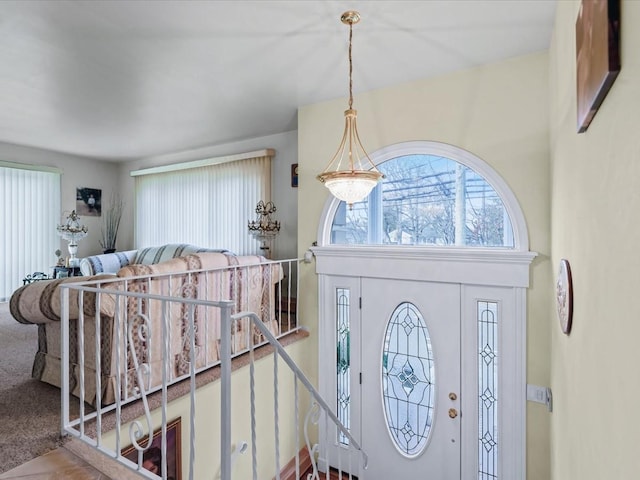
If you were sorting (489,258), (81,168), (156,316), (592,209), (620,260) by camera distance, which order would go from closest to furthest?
(620,260)
(592,209)
(156,316)
(489,258)
(81,168)

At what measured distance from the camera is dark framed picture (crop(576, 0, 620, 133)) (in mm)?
669

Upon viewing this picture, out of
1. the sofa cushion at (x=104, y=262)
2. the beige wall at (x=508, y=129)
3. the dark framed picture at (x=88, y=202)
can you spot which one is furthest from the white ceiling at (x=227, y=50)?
the dark framed picture at (x=88, y=202)

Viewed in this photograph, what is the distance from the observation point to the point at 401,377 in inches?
110

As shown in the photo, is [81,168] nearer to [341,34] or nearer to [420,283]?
[341,34]

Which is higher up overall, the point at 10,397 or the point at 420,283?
the point at 420,283

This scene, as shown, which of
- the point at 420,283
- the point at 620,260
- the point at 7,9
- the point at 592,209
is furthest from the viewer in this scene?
the point at 420,283

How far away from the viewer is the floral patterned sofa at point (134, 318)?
189 cm

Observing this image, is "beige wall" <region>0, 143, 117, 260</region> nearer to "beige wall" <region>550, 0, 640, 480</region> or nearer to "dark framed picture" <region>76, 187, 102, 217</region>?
"dark framed picture" <region>76, 187, 102, 217</region>

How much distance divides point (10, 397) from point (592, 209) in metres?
3.06

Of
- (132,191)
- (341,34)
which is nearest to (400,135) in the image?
(341,34)

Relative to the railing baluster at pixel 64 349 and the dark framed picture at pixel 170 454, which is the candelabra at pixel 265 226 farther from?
the railing baluster at pixel 64 349

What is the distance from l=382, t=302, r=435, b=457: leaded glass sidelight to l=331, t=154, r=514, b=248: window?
639 millimetres

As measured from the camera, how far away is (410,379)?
9.01 ft

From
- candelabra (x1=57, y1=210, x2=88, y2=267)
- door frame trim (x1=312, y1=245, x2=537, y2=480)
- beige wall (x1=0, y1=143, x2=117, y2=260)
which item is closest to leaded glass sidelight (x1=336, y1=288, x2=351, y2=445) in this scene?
door frame trim (x1=312, y1=245, x2=537, y2=480)
